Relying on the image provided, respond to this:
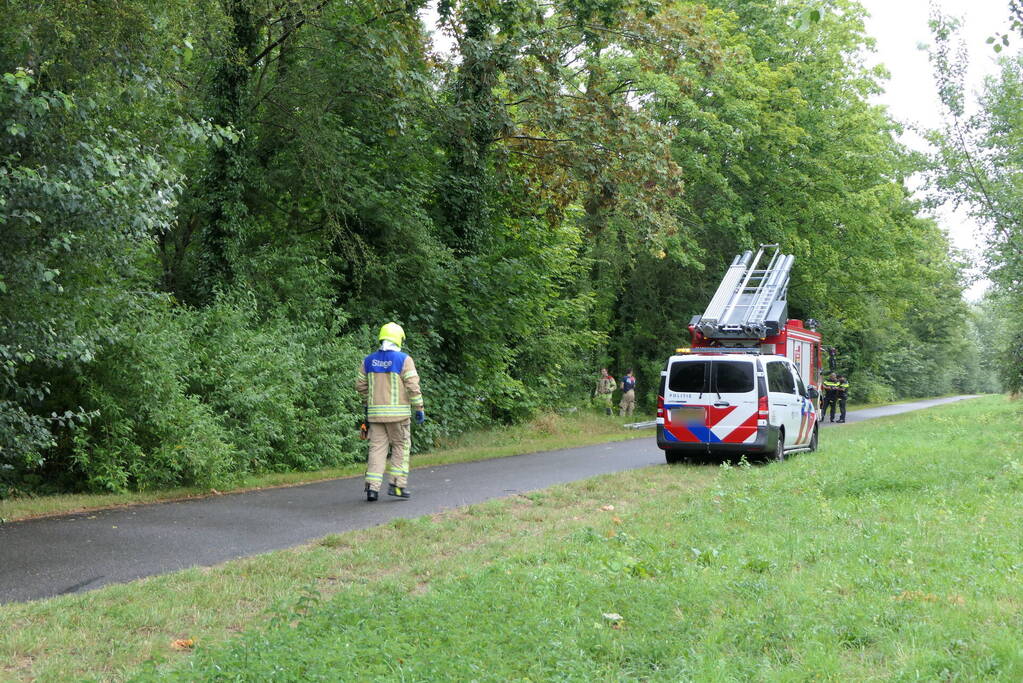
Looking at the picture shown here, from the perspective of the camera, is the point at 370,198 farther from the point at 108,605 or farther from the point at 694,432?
the point at 108,605

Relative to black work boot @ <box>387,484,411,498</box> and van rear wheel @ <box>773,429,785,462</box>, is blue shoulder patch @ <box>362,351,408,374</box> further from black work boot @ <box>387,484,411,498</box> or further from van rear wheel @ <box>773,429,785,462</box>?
van rear wheel @ <box>773,429,785,462</box>

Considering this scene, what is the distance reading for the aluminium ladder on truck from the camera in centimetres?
2084

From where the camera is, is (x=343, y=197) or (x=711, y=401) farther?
(x=343, y=197)

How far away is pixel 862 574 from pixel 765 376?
29.2 feet

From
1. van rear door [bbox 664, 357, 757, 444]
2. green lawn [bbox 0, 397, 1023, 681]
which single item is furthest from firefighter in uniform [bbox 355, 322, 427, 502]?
van rear door [bbox 664, 357, 757, 444]

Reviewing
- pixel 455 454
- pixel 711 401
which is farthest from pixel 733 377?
pixel 455 454

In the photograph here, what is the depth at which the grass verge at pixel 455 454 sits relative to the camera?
32.1ft

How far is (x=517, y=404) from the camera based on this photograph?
23828 millimetres

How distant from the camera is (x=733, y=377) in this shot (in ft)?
49.4

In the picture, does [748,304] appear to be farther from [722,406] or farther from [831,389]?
[831,389]

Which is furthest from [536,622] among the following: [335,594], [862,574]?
[862,574]

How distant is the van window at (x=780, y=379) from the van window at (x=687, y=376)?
110cm

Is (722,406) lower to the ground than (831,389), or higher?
higher

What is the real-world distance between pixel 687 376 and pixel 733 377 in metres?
0.77
